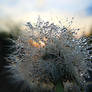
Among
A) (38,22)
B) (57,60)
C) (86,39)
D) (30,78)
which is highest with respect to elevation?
(38,22)

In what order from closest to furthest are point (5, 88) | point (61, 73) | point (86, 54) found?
point (61, 73), point (86, 54), point (5, 88)

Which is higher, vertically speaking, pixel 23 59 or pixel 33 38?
pixel 33 38

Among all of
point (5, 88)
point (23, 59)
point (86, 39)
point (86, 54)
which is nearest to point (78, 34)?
point (86, 39)

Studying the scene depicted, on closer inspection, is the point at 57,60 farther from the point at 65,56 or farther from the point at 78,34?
the point at 78,34

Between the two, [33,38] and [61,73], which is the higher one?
[33,38]

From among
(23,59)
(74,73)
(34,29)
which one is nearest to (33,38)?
(34,29)

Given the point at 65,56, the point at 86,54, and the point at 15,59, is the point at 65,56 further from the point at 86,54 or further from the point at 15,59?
the point at 15,59

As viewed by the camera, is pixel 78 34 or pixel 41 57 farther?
pixel 78 34

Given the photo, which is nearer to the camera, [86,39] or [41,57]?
[41,57]

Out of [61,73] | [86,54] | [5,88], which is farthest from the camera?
[5,88]
